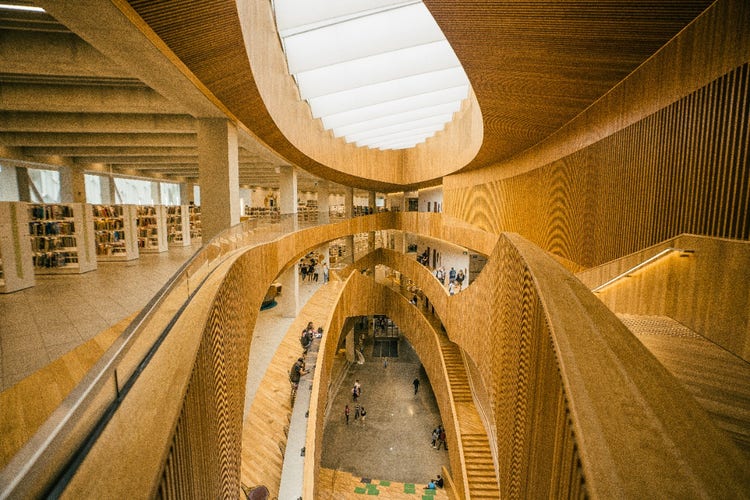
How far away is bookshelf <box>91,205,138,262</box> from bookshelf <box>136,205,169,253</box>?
1810 millimetres

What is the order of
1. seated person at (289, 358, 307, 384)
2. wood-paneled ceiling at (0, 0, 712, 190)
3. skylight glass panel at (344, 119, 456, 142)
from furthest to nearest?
1. skylight glass panel at (344, 119, 456, 142)
2. seated person at (289, 358, 307, 384)
3. wood-paneled ceiling at (0, 0, 712, 190)

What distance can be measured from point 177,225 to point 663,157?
17137 millimetres

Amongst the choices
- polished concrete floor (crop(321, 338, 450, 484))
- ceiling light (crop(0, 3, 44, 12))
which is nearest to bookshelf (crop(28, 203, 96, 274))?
ceiling light (crop(0, 3, 44, 12))

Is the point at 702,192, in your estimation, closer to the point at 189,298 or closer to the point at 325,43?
the point at 189,298

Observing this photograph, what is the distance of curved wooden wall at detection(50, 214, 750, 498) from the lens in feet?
4.01

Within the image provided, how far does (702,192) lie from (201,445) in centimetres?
546

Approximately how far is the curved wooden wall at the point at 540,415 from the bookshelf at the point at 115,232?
9.54 meters

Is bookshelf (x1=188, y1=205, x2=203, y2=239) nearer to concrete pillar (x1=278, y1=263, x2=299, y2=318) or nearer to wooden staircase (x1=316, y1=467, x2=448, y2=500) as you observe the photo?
concrete pillar (x1=278, y1=263, x2=299, y2=318)

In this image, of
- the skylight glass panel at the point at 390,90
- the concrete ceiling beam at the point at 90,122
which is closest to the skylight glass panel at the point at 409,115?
the skylight glass panel at the point at 390,90

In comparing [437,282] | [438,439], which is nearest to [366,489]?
[438,439]

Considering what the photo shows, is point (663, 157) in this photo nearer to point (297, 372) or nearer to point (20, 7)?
point (20, 7)

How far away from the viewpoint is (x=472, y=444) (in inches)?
447

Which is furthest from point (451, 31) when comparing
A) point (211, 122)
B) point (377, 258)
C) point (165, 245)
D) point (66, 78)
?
point (377, 258)

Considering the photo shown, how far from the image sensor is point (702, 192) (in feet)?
13.4
